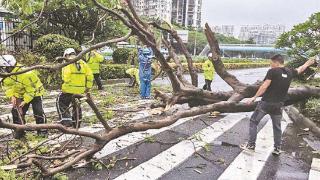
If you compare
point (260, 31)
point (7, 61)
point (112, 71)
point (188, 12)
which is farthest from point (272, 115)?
point (260, 31)

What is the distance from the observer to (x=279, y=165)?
5.29m

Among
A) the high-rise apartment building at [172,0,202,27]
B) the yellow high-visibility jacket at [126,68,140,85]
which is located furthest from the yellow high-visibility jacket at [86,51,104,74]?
the high-rise apartment building at [172,0,202,27]

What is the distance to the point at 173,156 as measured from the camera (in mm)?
5469

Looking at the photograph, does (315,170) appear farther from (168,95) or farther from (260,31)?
(260,31)

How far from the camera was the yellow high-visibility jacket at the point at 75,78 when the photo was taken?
6285 millimetres

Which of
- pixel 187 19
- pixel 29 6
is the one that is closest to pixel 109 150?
pixel 29 6

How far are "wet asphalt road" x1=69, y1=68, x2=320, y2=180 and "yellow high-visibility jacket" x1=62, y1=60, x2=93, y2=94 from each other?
A: 5.10ft

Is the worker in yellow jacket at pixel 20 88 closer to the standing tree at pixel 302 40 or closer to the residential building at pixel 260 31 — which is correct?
the standing tree at pixel 302 40

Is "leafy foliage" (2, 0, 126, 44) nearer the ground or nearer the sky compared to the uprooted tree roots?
nearer the sky

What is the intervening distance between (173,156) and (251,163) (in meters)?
1.19

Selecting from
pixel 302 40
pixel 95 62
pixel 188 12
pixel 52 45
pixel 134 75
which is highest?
pixel 188 12

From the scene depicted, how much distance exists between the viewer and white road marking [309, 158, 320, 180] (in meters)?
4.74

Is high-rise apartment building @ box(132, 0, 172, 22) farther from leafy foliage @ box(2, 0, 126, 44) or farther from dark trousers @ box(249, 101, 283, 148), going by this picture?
dark trousers @ box(249, 101, 283, 148)

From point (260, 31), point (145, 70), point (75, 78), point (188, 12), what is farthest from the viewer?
point (260, 31)
